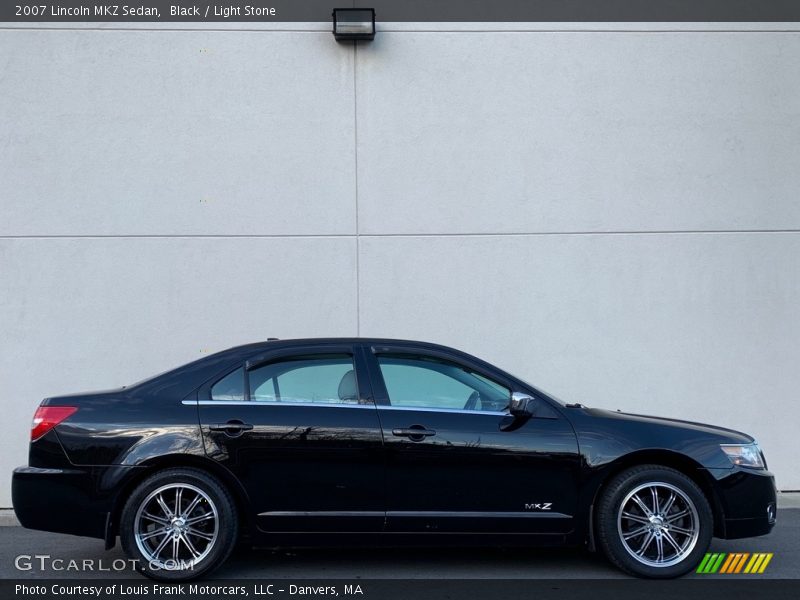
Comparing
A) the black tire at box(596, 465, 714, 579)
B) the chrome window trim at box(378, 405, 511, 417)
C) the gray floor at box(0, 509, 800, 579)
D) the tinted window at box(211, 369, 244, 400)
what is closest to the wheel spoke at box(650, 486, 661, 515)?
the black tire at box(596, 465, 714, 579)

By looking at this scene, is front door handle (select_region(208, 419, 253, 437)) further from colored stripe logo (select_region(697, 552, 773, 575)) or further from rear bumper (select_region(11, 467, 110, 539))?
colored stripe logo (select_region(697, 552, 773, 575))

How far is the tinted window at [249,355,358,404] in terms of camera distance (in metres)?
6.31

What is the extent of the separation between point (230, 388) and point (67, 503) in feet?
3.97

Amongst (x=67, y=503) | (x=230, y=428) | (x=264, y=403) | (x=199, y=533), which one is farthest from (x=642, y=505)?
(x=67, y=503)

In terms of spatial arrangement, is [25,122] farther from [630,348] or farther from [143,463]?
[630,348]

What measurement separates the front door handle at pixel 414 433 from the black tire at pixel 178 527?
113 cm

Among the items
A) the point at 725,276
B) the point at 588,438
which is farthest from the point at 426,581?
the point at 725,276

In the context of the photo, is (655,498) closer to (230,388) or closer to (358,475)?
(358,475)

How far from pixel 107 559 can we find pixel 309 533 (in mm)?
1658

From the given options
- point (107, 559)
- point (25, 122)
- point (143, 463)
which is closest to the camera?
point (143, 463)

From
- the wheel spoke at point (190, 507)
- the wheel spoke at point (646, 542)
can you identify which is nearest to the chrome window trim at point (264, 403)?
the wheel spoke at point (190, 507)

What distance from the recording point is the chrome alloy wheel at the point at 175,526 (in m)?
6.03

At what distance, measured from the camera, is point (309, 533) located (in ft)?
20.1

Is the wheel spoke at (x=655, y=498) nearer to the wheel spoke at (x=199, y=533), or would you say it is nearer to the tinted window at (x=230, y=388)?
the tinted window at (x=230, y=388)
